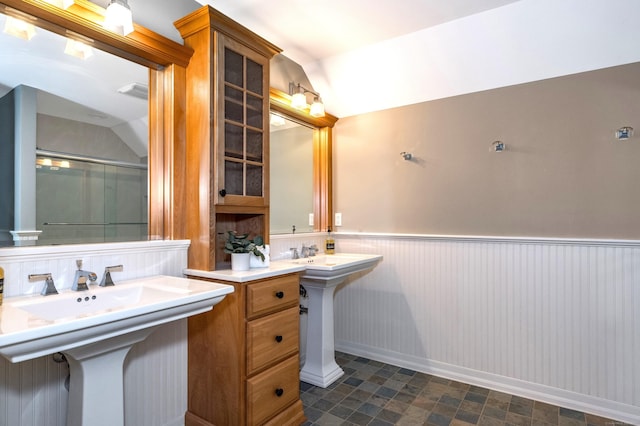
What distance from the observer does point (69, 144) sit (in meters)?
1.58

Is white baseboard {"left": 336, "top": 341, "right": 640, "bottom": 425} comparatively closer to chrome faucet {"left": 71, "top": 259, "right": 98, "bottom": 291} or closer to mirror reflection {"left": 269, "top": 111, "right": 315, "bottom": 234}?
mirror reflection {"left": 269, "top": 111, "right": 315, "bottom": 234}

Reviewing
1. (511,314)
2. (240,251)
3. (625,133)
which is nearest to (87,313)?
(240,251)

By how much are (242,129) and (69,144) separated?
32.6 inches

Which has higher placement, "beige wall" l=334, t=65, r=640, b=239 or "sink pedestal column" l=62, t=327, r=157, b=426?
"beige wall" l=334, t=65, r=640, b=239

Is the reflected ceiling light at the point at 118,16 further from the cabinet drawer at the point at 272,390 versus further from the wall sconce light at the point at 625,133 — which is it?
the wall sconce light at the point at 625,133

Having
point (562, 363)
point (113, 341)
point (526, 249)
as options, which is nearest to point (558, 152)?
point (526, 249)

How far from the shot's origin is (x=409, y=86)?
8.91 feet

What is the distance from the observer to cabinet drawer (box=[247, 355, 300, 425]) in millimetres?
1720

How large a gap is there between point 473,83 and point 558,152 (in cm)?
74

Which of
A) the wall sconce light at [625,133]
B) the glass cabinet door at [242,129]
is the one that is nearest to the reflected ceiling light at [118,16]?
the glass cabinet door at [242,129]

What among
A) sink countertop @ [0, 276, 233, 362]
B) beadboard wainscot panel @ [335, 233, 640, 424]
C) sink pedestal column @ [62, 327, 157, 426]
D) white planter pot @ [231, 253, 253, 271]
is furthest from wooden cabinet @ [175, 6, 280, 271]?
beadboard wainscot panel @ [335, 233, 640, 424]

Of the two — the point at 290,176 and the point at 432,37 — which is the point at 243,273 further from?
the point at 432,37

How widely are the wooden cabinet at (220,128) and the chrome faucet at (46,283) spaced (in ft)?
2.09

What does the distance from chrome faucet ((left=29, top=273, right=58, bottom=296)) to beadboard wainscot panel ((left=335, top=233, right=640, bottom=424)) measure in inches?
85.9
